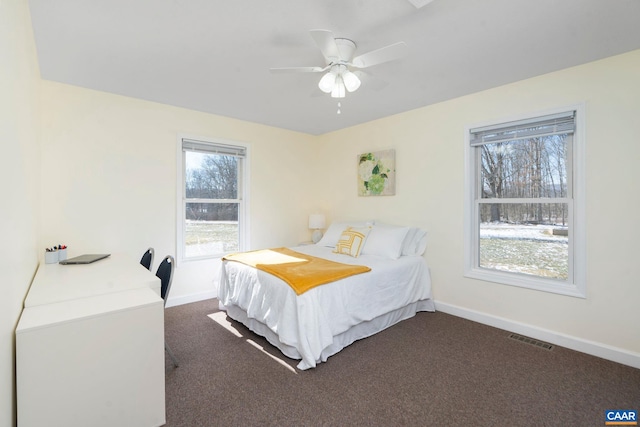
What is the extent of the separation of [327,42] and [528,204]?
252 centimetres

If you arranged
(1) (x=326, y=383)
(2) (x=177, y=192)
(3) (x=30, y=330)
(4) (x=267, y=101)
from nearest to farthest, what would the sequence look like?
(3) (x=30, y=330)
(1) (x=326, y=383)
(4) (x=267, y=101)
(2) (x=177, y=192)

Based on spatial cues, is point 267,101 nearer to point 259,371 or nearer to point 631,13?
point 259,371

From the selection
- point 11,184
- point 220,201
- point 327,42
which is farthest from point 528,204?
point 11,184

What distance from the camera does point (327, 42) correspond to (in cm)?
182

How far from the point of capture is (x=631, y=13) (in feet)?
6.08

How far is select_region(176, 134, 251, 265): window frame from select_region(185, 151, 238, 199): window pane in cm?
7

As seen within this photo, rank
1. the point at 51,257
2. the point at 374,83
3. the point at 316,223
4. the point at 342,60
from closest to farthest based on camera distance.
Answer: the point at 342,60, the point at 51,257, the point at 374,83, the point at 316,223

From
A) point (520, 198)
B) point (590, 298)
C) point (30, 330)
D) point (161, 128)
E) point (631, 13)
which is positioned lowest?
point (590, 298)

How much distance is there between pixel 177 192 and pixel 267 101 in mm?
1561

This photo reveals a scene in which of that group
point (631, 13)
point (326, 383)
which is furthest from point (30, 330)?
point (631, 13)

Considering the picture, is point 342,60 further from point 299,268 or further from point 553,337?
point 553,337

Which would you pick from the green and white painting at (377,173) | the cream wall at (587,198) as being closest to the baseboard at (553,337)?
the cream wall at (587,198)

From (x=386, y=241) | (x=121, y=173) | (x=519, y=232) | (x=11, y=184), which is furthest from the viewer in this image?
(x=386, y=241)

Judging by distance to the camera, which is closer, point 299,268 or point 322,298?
point 322,298
